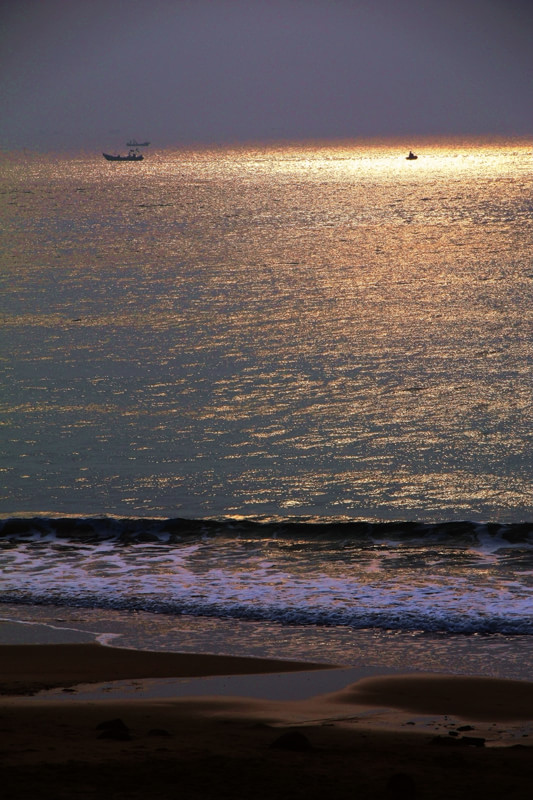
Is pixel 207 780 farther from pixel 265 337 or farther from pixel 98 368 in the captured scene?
pixel 265 337

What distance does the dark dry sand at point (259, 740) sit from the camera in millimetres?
7312

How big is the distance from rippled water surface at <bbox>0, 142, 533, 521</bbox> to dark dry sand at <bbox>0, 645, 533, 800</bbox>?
7.87 metres

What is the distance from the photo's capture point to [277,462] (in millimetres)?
21578

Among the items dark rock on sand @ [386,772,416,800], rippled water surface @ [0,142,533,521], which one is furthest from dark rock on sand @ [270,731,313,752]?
rippled water surface @ [0,142,533,521]

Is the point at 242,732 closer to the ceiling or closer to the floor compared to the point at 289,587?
closer to the floor

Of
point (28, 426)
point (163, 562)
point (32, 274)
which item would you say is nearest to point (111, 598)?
point (163, 562)

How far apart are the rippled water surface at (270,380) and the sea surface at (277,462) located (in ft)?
0.33

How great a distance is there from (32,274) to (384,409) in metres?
35.4

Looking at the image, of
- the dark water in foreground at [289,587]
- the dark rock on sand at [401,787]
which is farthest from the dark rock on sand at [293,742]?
the dark water in foreground at [289,587]

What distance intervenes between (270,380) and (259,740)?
20828 millimetres

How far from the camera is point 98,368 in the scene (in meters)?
31.6

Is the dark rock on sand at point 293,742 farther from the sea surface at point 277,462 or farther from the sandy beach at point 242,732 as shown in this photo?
the sea surface at point 277,462

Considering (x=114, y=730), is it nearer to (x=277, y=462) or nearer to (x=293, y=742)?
(x=293, y=742)

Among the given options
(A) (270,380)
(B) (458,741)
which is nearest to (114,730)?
(B) (458,741)
